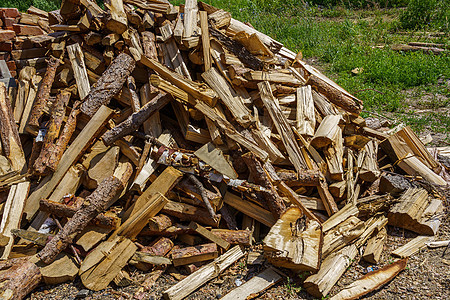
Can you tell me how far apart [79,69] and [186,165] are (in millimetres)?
2066

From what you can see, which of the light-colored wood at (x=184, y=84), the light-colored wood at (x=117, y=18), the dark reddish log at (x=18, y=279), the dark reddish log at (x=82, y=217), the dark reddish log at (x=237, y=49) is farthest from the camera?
the dark reddish log at (x=237, y=49)

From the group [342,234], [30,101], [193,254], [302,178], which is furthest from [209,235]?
[30,101]

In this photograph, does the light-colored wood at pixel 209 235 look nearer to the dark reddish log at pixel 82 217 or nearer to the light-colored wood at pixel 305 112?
the dark reddish log at pixel 82 217

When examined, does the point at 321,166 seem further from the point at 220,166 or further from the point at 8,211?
the point at 8,211

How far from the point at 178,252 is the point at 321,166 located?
1.97m

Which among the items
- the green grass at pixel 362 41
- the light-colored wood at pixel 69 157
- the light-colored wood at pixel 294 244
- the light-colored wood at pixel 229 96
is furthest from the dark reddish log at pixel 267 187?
the green grass at pixel 362 41

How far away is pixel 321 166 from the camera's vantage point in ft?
14.6

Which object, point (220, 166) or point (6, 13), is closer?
point (220, 166)

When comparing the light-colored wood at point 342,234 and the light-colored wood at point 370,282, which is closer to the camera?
the light-colored wood at point 370,282

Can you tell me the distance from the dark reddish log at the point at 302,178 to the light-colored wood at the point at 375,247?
0.83 metres

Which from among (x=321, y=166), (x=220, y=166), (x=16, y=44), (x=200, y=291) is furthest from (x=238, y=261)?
(x=16, y=44)

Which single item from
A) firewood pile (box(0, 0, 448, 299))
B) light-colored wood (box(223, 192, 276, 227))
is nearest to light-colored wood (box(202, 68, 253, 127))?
firewood pile (box(0, 0, 448, 299))

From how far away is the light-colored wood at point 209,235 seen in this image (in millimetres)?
3812

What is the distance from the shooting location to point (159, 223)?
150 inches
